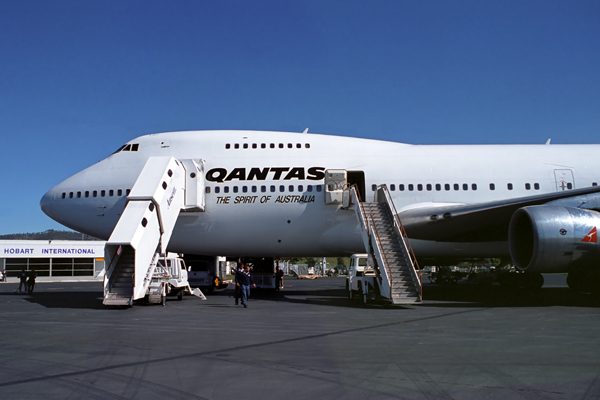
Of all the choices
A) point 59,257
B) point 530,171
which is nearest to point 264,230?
point 530,171

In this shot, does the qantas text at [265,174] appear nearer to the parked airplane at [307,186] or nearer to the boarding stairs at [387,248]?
the parked airplane at [307,186]

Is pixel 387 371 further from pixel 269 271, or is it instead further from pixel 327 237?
pixel 269 271

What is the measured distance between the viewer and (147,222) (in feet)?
46.6

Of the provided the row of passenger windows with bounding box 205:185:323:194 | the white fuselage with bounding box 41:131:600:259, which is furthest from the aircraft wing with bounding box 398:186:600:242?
the row of passenger windows with bounding box 205:185:323:194

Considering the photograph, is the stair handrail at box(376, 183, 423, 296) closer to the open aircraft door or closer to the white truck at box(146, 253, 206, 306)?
the open aircraft door

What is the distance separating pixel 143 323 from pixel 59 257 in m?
45.1

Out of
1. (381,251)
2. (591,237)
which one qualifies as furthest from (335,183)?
(591,237)

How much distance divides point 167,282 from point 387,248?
23.7 feet

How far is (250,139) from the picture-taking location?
17922 millimetres

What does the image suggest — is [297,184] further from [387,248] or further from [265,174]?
[387,248]

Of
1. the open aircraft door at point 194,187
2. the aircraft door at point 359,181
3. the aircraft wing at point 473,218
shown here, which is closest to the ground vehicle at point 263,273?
the open aircraft door at point 194,187

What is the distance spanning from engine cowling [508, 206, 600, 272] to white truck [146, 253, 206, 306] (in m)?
10.4

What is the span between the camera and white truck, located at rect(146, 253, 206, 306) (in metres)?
14.9

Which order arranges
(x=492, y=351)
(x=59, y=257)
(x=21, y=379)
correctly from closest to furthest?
(x=21, y=379), (x=492, y=351), (x=59, y=257)
